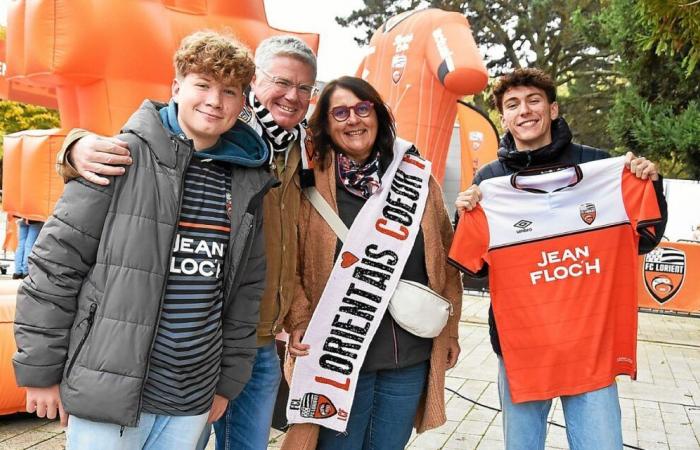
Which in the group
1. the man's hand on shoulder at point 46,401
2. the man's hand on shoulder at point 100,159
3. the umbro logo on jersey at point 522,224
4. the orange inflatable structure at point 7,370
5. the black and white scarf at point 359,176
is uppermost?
the man's hand on shoulder at point 100,159

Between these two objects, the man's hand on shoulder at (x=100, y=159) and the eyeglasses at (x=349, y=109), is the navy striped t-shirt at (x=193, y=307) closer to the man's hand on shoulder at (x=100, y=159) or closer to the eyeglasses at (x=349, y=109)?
the man's hand on shoulder at (x=100, y=159)

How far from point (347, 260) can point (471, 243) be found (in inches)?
19.7

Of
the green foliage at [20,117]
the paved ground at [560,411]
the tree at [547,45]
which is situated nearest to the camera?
the paved ground at [560,411]

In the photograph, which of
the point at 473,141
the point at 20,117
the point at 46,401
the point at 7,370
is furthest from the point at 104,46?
the point at 20,117

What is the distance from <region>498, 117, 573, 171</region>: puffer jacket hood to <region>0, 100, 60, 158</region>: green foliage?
3087cm

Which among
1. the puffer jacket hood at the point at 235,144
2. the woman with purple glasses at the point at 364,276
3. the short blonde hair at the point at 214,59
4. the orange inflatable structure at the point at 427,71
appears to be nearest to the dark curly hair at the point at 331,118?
the woman with purple glasses at the point at 364,276

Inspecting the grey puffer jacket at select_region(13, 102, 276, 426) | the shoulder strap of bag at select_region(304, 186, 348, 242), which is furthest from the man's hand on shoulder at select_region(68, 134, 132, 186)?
the shoulder strap of bag at select_region(304, 186, 348, 242)

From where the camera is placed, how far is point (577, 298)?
246 centimetres

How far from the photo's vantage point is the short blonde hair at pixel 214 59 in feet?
5.73

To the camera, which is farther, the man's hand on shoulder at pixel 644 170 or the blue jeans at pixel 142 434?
the man's hand on shoulder at pixel 644 170

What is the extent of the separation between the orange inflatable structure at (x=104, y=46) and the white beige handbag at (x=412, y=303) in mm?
2519

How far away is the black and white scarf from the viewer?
2.49 meters

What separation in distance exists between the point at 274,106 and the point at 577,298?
1.36m

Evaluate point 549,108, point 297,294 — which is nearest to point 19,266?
point 297,294
